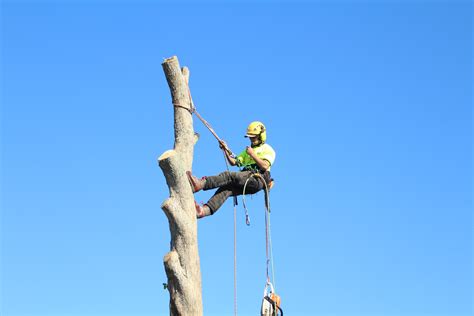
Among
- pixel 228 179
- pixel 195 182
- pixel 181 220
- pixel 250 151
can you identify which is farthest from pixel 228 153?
pixel 181 220

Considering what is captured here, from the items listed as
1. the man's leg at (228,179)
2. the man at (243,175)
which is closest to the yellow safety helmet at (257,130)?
the man at (243,175)

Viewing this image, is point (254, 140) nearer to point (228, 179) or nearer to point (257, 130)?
point (257, 130)

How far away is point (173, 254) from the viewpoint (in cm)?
1225

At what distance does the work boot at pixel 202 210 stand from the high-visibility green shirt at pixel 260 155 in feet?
4.30

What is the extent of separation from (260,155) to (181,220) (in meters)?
2.33

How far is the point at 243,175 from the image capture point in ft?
44.9

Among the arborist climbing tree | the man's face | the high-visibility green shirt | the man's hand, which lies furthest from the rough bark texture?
the man's face

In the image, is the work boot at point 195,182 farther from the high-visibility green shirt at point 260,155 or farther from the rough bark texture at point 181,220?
the high-visibility green shirt at point 260,155

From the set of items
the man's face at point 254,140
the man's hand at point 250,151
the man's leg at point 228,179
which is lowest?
the man's leg at point 228,179

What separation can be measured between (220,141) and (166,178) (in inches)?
63.8

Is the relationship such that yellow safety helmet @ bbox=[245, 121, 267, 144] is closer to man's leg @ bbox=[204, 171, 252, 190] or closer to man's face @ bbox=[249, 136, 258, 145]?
man's face @ bbox=[249, 136, 258, 145]

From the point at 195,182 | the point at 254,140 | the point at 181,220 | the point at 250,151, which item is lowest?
the point at 181,220

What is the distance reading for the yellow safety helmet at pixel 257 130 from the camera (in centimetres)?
1427

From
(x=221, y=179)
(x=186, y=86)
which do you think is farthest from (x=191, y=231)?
(x=186, y=86)
